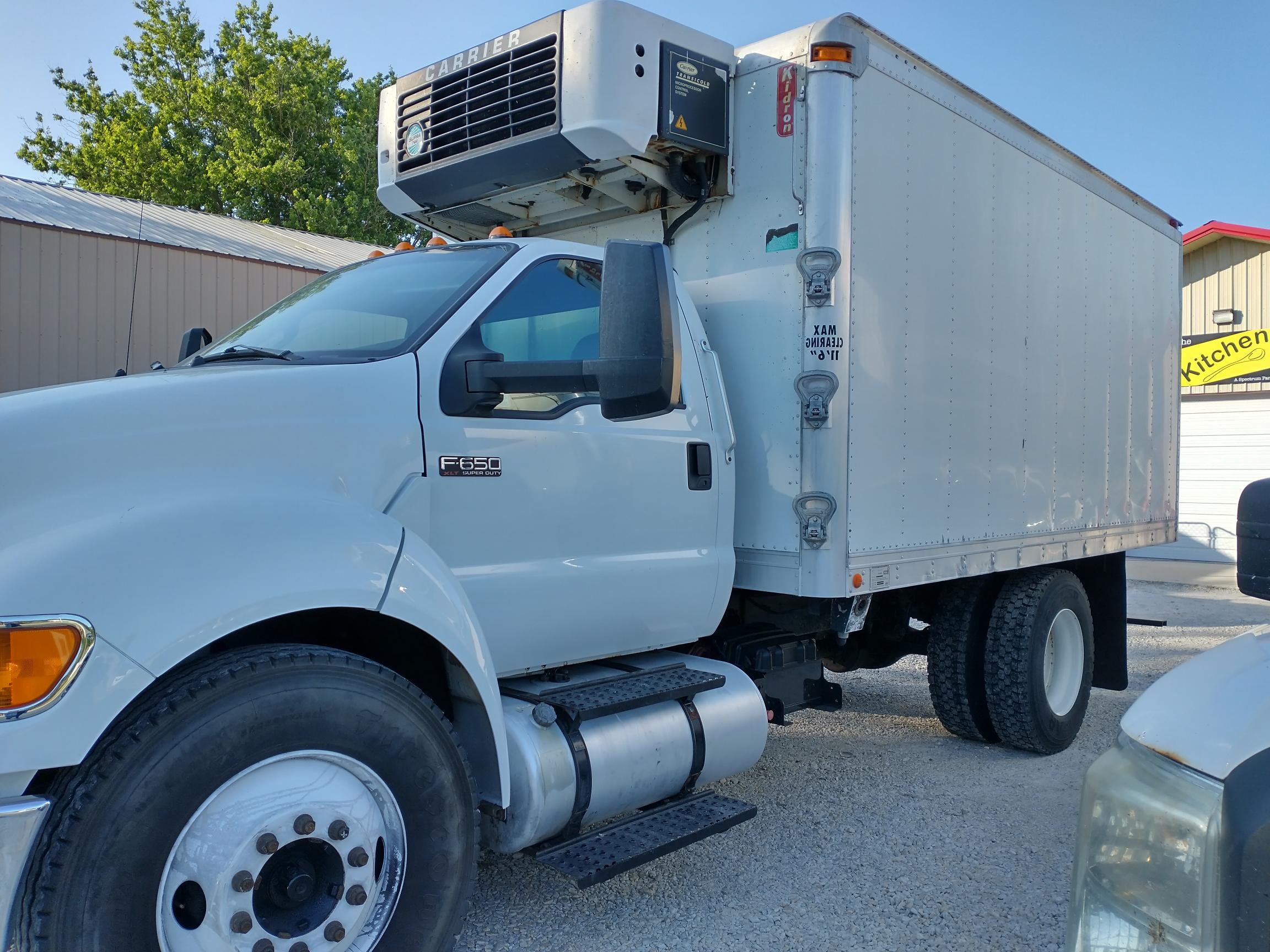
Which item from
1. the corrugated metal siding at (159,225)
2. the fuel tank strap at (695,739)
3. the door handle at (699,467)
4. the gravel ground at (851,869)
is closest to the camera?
the gravel ground at (851,869)

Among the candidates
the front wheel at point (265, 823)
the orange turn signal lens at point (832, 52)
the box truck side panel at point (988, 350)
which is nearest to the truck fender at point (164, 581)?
the front wheel at point (265, 823)

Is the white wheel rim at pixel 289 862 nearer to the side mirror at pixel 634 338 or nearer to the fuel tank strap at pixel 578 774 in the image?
the fuel tank strap at pixel 578 774

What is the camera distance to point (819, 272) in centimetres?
411

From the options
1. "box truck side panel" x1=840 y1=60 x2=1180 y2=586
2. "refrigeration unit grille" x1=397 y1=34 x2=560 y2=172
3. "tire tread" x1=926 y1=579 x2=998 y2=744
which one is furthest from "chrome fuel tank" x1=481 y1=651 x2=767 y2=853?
"refrigeration unit grille" x1=397 y1=34 x2=560 y2=172

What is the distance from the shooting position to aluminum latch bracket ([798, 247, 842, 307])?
13.4ft

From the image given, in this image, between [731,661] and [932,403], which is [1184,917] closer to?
[731,661]

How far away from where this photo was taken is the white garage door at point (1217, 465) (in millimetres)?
15414

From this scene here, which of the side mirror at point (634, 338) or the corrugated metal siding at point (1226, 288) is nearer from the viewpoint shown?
the side mirror at point (634, 338)

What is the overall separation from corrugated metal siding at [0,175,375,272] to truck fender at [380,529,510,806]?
295 inches

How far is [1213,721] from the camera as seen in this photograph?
1673mm

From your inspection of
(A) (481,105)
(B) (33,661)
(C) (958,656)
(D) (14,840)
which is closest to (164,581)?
(B) (33,661)

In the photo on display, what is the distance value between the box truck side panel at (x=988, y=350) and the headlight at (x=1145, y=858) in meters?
2.40

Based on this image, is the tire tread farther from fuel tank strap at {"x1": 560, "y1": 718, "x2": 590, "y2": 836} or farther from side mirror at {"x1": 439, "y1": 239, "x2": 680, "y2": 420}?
side mirror at {"x1": 439, "y1": 239, "x2": 680, "y2": 420}

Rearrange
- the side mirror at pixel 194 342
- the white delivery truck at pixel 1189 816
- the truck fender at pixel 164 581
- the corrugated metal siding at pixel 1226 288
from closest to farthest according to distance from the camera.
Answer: the white delivery truck at pixel 1189 816
the truck fender at pixel 164 581
the side mirror at pixel 194 342
the corrugated metal siding at pixel 1226 288
